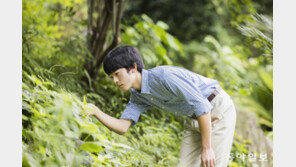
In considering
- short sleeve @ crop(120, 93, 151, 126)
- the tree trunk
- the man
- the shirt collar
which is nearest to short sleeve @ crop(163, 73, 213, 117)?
the man

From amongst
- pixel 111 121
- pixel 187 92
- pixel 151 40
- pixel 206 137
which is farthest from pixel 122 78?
pixel 151 40

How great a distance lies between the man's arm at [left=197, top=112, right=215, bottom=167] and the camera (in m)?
2.01

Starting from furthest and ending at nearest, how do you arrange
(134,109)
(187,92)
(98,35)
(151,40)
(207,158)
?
1. (151,40)
2. (98,35)
3. (134,109)
4. (207,158)
5. (187,92)

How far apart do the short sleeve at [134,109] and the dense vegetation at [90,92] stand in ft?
0.61

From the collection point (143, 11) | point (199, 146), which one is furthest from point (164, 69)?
point (143, 11)

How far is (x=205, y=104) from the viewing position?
1998 mm

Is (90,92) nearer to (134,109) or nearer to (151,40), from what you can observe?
(134,109)

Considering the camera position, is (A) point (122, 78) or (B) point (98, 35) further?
(B) point (98, 35)

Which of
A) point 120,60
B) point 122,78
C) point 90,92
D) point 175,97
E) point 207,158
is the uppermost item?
point 120,60

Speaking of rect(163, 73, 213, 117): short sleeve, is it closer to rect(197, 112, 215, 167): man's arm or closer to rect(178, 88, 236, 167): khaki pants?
rect(197, 112, 215, 167): man's arm

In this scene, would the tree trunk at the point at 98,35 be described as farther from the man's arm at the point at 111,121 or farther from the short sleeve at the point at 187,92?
the short sleeve at the point at 187,92

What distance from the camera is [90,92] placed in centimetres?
311

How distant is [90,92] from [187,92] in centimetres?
140
